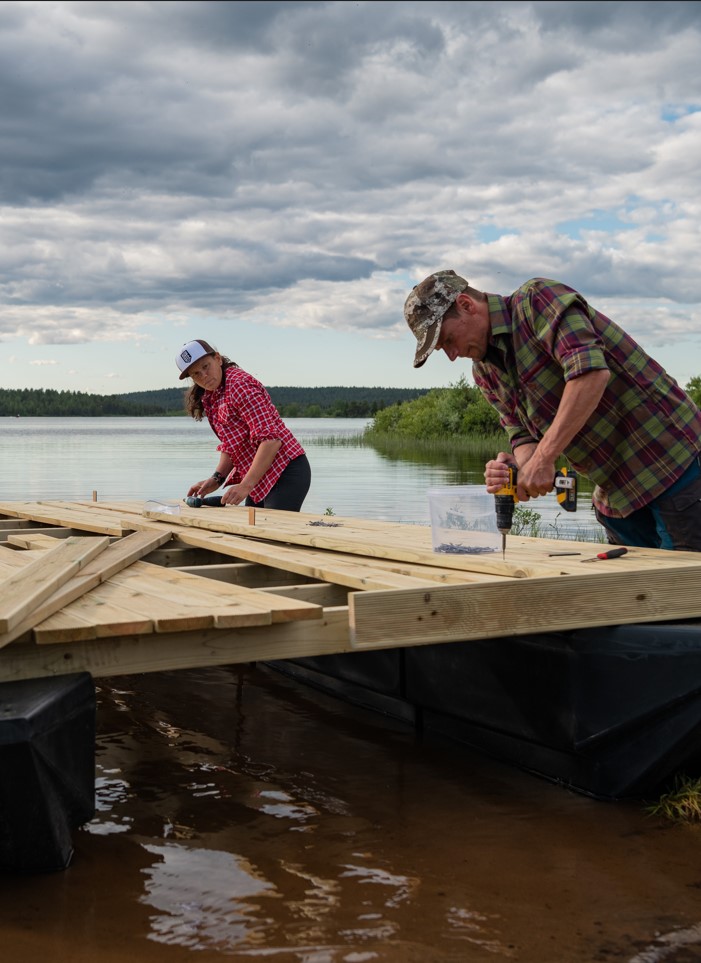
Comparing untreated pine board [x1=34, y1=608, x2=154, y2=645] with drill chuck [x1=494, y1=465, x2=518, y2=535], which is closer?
untreated pine board [x1=34, y1=608, x2=154, y2=645]

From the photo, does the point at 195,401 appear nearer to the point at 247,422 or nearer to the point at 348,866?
the point at 247,422

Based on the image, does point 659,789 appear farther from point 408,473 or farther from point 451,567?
point 408,473

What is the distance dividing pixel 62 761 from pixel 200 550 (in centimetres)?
271

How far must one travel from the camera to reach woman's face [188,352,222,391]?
22.6 ft

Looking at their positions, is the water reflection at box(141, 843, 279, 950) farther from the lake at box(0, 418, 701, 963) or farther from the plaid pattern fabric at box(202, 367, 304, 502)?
the plaid pattern fabric at box(202, 367, 304, 502)

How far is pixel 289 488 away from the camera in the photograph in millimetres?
7211

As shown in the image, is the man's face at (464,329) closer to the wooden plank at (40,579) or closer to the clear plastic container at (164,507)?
the wooden plank at (40,579)

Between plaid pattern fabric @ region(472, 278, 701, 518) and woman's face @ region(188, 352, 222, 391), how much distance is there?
282 cm

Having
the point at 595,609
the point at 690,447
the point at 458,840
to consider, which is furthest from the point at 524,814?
the point at 690,447

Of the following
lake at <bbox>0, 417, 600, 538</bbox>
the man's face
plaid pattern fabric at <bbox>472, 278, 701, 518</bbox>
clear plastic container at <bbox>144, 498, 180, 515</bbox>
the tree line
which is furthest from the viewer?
the tree line

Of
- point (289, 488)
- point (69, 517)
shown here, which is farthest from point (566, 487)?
point (69, 517)

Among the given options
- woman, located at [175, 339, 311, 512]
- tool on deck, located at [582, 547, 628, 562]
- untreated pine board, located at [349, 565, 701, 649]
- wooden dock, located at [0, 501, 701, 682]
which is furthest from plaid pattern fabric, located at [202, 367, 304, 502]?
untreated pine board, located at [349, 565, 701, 649]

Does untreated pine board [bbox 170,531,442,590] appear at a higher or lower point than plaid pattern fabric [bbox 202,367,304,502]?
lower

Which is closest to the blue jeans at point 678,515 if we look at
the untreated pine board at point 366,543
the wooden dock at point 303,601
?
the wooden dock at point 303,601
